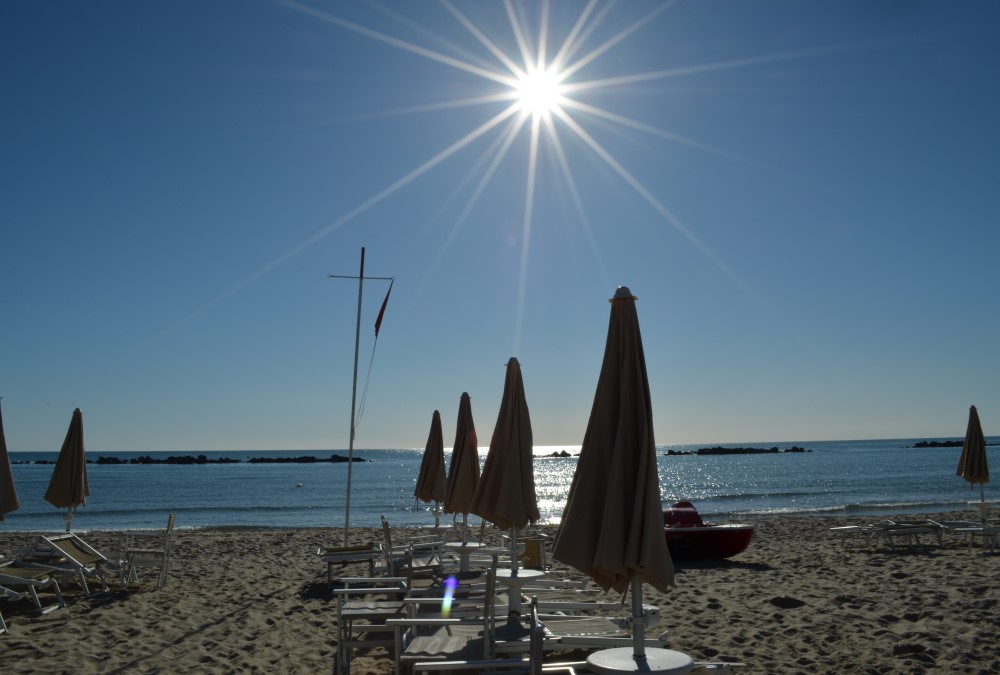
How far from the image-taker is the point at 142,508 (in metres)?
36.7

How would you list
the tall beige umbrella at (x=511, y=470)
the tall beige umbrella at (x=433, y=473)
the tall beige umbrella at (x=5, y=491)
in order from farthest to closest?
the tall beige umbrella at (x=433, y=473)
the tall beige umbrella at (x=5, y=491)
the tall beige umbrella at (x=511, y=470)

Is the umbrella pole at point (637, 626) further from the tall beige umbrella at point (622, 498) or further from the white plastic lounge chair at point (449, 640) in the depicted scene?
the white plastic lounge chair at point (449, 640)

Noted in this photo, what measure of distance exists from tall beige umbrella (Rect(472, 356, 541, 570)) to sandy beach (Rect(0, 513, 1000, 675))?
178cm

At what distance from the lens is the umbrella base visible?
4000 millimetres

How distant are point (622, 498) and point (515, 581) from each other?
2.65 metres

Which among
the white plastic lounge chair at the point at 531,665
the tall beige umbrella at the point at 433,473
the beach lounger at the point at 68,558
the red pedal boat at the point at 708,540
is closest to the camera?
the white plastic lounge chair at the point at 531,665

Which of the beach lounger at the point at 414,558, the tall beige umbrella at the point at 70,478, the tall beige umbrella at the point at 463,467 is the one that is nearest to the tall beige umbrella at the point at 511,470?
the tall beige umbrella at the point at 463,467

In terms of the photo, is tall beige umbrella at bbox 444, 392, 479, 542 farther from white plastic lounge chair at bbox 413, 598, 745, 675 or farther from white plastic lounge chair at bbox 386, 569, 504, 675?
white plastic lounge chair at bbox 413, 598, 745, 675

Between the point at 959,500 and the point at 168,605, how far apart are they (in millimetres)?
35132

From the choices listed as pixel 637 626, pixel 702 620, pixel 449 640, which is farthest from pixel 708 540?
pixel 637 626

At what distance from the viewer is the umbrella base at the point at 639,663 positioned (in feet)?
13.1

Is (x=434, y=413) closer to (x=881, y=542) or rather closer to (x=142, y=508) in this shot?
(x=881, y=542)

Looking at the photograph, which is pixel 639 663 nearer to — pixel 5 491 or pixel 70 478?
pixel 5 491

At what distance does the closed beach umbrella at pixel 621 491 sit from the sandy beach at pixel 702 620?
2779mm
